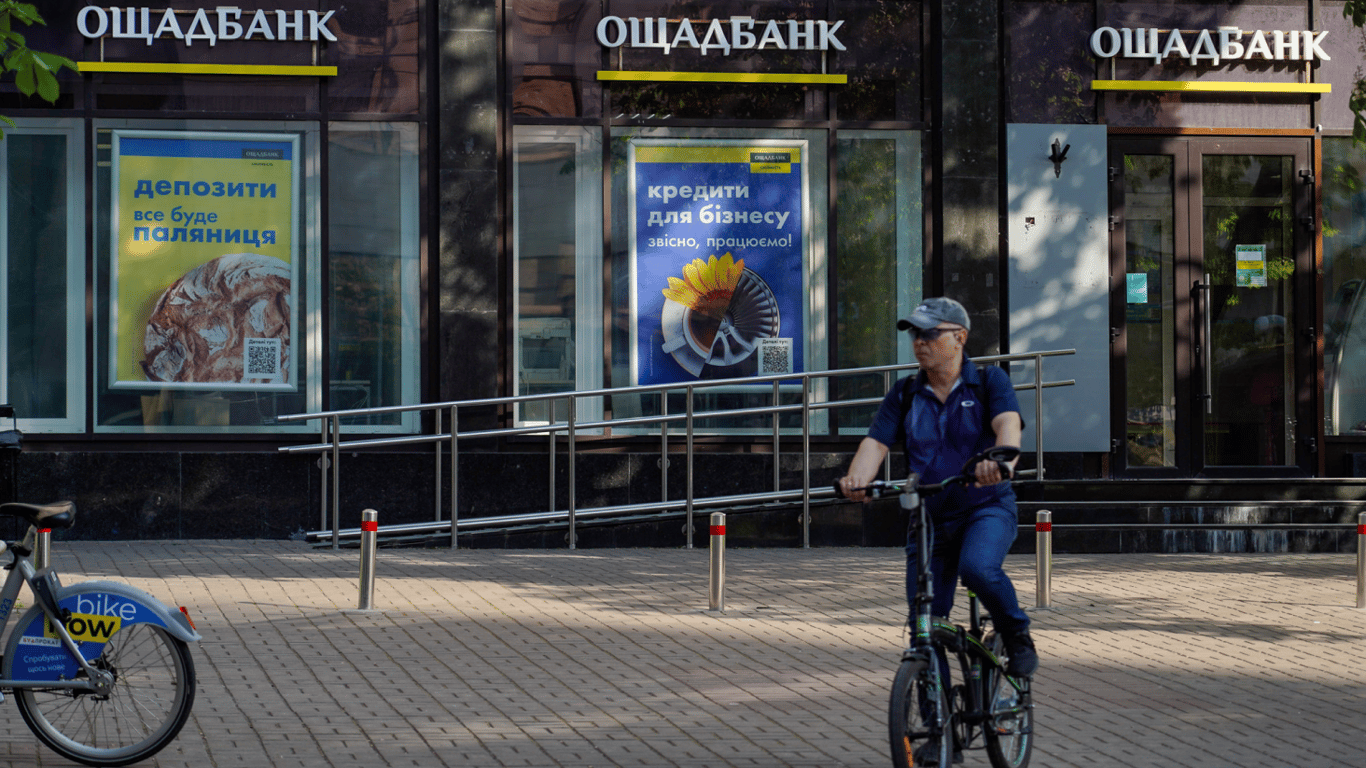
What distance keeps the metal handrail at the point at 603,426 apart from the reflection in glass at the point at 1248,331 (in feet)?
6.68

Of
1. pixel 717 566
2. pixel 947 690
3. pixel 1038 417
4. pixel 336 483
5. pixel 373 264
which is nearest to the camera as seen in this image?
pixel 947 690

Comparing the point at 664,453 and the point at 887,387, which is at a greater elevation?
the point at 887,387

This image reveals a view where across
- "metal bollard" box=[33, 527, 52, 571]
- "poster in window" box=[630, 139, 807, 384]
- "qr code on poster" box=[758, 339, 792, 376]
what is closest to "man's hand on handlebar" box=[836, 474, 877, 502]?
"metal bollard" box=[33, 527, 52, 571]

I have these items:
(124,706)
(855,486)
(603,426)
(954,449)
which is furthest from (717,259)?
(124,706)

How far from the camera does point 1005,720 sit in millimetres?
5242

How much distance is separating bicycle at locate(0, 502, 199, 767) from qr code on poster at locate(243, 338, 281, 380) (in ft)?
27.8

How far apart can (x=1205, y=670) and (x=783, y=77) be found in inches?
324

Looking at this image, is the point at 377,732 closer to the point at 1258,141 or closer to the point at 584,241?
the point at 584,241

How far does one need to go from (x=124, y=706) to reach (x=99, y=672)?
16 cm

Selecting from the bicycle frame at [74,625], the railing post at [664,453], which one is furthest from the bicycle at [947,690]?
the railing post at [664,453]

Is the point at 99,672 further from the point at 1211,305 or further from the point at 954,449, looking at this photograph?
the point at 1211,305

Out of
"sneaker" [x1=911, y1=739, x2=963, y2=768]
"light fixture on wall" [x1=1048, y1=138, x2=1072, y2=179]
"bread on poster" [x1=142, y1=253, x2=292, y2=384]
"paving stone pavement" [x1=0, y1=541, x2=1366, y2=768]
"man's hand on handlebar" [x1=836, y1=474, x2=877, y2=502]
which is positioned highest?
"light fixture on wall" [x1=1048, y1=138, x2=1072, y2=179]

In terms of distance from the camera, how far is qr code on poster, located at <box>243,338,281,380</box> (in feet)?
45.2

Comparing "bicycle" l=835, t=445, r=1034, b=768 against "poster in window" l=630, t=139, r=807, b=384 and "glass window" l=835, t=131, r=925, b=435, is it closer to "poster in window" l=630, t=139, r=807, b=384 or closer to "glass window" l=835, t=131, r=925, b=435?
"poster in window" l=630, t=139, r=807, b=384
